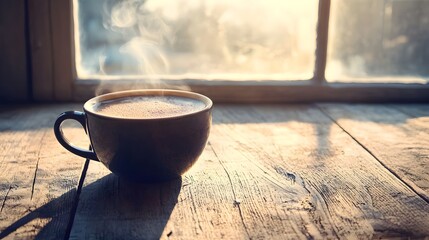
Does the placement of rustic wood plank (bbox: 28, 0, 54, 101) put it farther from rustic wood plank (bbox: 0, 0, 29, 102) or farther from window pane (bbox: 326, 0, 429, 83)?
window pane (bbox: 326, 0, 429, 83)

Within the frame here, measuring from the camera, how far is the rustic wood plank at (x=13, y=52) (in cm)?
110

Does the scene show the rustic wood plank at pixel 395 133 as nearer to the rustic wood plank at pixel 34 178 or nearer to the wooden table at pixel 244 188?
the wooden table at pixel 244 188

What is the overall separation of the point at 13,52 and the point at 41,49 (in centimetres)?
6

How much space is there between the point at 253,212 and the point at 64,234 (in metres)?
0.22

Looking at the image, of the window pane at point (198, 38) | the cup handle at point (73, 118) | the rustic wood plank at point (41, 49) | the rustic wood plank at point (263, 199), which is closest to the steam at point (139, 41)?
the window pane at point (198, 38)

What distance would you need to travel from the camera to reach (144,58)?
1230 mm

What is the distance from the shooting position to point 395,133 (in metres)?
0.94

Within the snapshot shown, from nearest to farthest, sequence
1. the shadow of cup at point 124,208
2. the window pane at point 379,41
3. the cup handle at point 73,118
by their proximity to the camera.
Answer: the shadow of cup at point 124,208 → the cup handle at point 73,118 → the window pane at point 379,41

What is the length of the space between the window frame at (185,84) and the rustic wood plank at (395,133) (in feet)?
0.17

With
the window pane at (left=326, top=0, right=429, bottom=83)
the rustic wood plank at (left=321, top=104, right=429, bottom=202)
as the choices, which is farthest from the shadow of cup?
the window pane at (left=326, top=0, right=429, bottom=83)

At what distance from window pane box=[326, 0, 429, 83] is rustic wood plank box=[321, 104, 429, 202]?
130 mm

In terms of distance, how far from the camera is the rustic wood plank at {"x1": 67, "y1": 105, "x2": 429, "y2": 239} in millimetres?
559

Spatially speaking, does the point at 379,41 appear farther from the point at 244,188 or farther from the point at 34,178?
the point at 34,178

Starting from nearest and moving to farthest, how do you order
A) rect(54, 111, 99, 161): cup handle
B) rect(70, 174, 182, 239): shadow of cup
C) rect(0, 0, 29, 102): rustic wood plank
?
rect(70, 174, 182, 239): shadow of cup < rect(54, 111, 99, 161): cup handle < rect(0, 0, 29, 102): rustic wood plank
